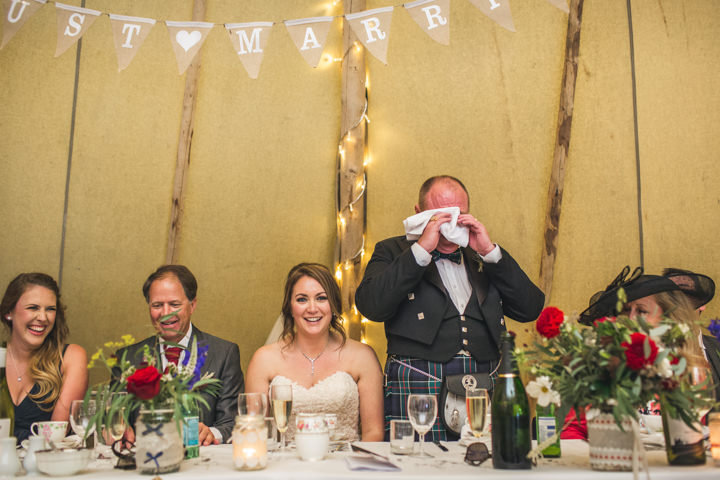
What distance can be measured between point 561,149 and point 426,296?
161 centimetres

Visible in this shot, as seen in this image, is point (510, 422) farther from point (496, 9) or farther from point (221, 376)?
Answer: point (496, 9)

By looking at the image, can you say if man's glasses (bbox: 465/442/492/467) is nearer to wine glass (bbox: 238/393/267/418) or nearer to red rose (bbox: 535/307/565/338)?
red rose (bbox: 535/307/565/338)

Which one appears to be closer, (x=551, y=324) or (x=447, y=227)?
(x=551, y=324)

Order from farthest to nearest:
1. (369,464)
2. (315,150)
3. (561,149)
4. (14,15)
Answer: (315,150) → (561,149) → (14,15) → (369,464)

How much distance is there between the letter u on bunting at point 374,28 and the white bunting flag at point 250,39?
1.41 ft

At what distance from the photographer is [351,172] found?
12.4 ft

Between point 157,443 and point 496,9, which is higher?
point 496,9

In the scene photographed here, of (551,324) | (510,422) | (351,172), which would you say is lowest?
(510,422)

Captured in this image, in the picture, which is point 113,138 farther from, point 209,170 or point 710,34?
point 710,34

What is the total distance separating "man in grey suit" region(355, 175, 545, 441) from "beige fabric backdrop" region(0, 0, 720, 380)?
1.08 meters

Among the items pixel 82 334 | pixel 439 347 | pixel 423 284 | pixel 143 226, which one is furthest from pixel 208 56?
pixel 439 347

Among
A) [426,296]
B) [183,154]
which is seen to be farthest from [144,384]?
[183,154]

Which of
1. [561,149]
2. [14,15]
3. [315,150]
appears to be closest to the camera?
[14,15]

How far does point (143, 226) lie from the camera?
3863mm
